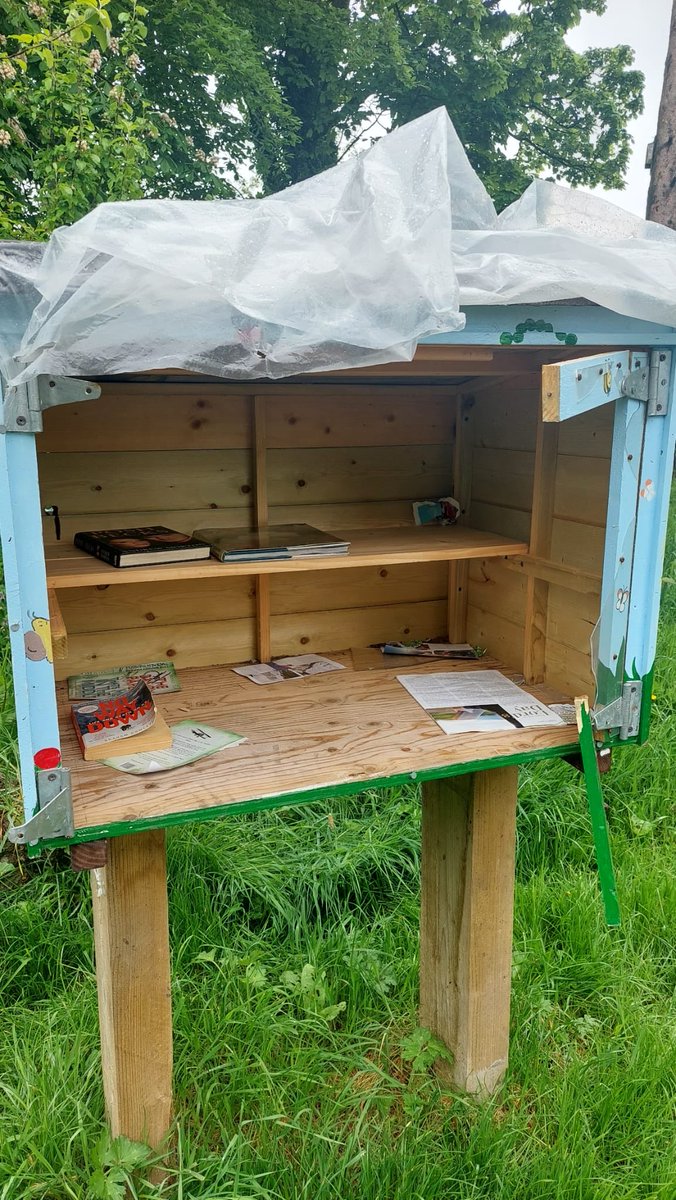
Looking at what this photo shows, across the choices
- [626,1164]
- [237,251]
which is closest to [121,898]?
[237,251]

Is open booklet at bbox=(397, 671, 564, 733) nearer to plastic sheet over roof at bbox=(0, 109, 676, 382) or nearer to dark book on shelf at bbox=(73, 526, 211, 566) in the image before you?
dark book on shelf at bbox=(73, 526, 211, 566)

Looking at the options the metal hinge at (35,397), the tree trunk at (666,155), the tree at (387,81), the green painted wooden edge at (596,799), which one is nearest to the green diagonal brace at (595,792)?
the green painted wooden edge at (596,799)

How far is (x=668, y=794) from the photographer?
3404 mm

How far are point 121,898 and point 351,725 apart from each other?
575 mm

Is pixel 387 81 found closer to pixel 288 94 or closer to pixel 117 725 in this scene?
pixel 288 94

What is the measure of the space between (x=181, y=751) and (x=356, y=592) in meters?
0.82

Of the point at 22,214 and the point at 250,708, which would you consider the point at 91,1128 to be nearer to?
the point at 250,708

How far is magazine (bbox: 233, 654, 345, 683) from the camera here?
217cm

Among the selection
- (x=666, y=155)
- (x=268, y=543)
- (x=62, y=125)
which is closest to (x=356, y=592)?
(x=268, y=543)

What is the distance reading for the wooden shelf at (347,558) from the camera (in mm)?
1677

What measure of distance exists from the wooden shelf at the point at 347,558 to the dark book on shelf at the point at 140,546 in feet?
0.06

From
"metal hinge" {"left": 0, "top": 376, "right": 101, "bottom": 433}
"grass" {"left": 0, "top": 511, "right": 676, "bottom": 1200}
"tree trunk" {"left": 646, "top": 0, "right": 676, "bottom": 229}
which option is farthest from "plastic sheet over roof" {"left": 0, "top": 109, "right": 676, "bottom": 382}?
"tree trunk" {"left": 646, "top": 0, "right": 676, "bottom": 229}

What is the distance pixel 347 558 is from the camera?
188cm

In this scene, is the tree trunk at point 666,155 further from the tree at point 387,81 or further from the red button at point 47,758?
the red button at point 47,758
